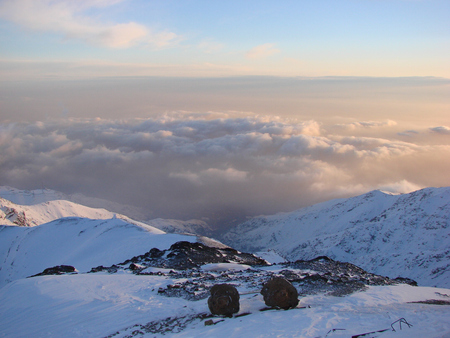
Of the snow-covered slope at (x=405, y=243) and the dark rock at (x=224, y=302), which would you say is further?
the snow-covered slope at (x=405, y=243)

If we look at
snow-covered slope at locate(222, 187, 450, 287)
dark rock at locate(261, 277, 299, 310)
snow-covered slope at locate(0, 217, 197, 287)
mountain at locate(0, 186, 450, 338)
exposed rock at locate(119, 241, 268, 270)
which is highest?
dark rock at locate(261, 277, 299, 310)

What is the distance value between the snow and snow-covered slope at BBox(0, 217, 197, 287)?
3209 cm

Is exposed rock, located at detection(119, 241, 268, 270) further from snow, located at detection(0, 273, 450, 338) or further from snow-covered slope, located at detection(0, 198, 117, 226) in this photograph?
snow-covered slope, located at detection(0, 198, 117, 226)

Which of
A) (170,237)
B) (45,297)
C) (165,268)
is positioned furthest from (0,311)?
(170,237)

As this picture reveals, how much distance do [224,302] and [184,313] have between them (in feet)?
9.63

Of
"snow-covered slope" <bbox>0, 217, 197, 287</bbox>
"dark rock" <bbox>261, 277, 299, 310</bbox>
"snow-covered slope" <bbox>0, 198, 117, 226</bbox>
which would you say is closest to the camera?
"dark rock" <bbox>261, 277, 299, 310</bbox>

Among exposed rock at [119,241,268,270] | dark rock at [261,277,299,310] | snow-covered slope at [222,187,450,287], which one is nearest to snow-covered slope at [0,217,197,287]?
exposed rock at [119,241,268,270]

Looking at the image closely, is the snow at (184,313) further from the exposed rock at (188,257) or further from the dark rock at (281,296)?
the exposed rock at (188,257)

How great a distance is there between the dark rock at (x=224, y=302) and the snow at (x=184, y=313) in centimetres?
57

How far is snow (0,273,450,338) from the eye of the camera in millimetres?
16703

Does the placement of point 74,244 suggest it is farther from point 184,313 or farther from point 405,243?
point 405,243

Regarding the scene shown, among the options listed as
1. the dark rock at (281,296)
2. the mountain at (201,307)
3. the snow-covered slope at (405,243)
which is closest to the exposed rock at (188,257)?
the mountain at (201,307)

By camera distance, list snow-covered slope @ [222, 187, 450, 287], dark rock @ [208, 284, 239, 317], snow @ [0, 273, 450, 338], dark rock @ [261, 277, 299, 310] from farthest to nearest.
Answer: snow-covered slope @ [222, 187, 450, 287] → dark rock @ [261, 277, 299, 310] → dark rock @ [208, 284, 239, 317] → snow @ [0, 273, 450, 338]

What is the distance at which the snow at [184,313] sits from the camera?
54.8 feet
